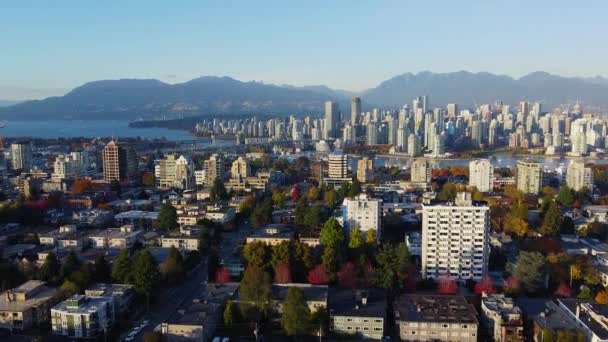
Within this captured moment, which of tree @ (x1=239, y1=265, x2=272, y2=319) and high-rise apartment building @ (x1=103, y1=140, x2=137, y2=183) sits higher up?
high-rise apartment building @ (x1=103, y1=140, x2=137, y2=183)

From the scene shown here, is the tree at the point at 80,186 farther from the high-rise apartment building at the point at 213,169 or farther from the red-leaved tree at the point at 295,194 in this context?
the red-leaved tree at the point at 295,194

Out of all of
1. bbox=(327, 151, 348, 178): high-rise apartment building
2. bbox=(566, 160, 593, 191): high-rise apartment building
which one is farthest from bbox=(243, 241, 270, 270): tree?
bbox=(566, 160, 593, 191): high-rise apartment building

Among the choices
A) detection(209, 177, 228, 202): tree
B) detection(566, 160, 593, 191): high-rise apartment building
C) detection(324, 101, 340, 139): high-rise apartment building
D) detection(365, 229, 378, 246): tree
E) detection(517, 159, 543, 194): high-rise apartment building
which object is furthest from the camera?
detection(324, 101, 340, 139): high-rise apartment building

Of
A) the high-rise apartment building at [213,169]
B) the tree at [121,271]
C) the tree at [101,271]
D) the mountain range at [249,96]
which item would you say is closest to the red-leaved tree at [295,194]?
the high-rise apartment building at [213,169]

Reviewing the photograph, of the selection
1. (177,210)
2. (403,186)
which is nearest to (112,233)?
(177,210)

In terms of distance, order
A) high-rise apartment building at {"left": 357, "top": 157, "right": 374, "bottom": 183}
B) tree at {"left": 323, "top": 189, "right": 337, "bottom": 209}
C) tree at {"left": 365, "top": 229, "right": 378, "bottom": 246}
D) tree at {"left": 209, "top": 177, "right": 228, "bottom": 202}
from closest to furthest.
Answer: tree at {"left": 365, "top": 229, "right": 378, "bottom": 246}
tree at {"left": 323, "top": 189, "right": 337, "bottom": 209}
tree at {"left": 209, "top": 177, "right": 228, "bottom": 202}
high-rise apartment building at {"left": 357, "top": 157, "right": 374, "bottom": 183}

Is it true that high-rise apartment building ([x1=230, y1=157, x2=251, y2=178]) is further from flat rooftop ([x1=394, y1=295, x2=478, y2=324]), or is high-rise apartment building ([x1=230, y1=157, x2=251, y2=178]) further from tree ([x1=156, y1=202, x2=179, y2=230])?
flat rooftop ([x1=394, y1=295, x2=478, y2=324])
